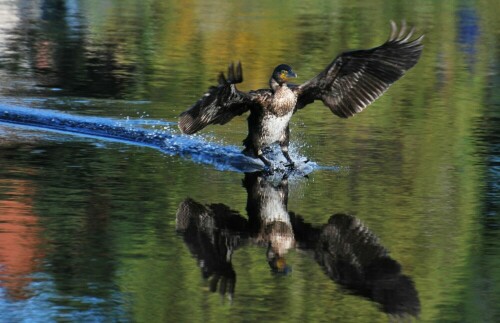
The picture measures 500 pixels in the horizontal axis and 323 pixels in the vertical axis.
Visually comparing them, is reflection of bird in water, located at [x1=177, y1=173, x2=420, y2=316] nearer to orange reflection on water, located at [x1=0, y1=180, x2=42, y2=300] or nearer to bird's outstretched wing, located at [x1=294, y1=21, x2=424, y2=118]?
orange reflection on water, located at [x1=0, y1=180, x2=42, y2=300]

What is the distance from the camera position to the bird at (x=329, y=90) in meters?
11.5

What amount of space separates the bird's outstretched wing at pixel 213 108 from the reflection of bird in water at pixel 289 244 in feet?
2.63

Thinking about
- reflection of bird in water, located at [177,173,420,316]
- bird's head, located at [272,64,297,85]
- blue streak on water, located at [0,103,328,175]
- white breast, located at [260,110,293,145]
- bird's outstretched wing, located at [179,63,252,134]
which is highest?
bird's head, located at [272,64,297,85]

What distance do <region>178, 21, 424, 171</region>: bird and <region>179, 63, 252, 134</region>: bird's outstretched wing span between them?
14 millimetres

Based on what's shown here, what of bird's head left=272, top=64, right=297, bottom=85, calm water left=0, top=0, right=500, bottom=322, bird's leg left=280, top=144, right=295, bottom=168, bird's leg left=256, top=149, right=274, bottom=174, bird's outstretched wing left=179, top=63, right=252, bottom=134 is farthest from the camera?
bird's leg left=280, top=144, right=295, bottom=168

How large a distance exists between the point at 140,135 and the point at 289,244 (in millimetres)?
4493

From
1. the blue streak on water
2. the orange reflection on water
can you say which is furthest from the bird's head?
the orange reflection on water

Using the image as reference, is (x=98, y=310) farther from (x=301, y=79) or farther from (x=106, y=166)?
(x=301, y=79)

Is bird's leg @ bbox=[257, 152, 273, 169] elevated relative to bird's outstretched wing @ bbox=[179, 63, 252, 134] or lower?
lower

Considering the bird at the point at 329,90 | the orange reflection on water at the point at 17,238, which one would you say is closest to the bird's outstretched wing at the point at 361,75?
the bird at the point at 329,90

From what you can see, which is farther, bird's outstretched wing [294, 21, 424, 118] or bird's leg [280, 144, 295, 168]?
bird's leg [280, 144, 295, 168]

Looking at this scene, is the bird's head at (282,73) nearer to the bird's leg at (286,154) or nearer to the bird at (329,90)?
the bird at (329,90)

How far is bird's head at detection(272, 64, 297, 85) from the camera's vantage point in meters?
11.5

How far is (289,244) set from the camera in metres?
8.77
